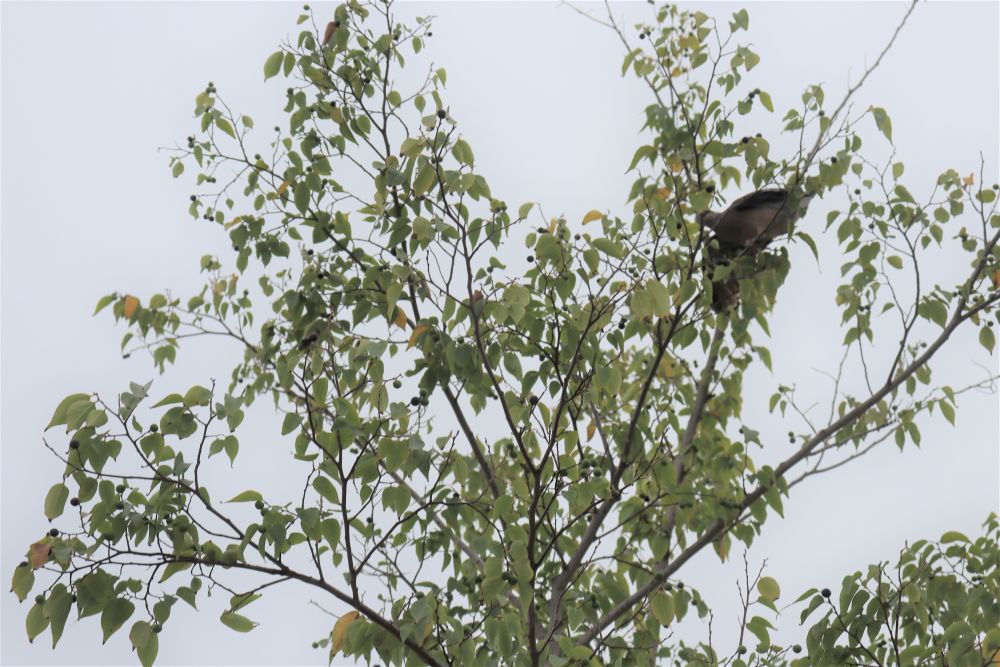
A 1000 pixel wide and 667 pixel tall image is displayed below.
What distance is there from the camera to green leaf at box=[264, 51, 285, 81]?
3.40 metres

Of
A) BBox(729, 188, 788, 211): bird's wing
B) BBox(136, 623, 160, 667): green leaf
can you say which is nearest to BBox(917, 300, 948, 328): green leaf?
BBox(729, 188, 788, 211): bird's wing

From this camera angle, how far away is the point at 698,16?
11.5ft

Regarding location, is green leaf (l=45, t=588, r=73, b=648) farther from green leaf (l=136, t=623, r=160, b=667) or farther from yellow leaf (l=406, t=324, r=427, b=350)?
yellow leaf (l=406, t=324, r=427, b=350)

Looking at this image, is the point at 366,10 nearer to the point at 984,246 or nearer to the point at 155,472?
the point at 155,472

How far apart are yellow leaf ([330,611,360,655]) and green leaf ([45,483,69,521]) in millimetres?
787

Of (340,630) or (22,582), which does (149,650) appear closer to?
(22,582)

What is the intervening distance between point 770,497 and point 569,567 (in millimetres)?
728

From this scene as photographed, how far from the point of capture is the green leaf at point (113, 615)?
2.32 metres

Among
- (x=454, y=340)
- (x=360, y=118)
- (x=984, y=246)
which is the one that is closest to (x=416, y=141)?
(x=454, y=340)

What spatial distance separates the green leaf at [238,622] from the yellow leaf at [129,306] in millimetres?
2199

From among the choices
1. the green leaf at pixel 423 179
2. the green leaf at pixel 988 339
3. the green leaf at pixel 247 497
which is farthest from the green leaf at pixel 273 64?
the green leaf at pixel 988 339

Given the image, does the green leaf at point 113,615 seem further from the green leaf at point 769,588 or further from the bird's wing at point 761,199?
the bird's wing at point 761,199

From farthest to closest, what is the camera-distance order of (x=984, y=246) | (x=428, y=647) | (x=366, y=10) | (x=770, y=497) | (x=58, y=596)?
(x=984, y=246)
(x=366, y=10)
(x=770, y=497)
(x=428, y=647)
(x=58, y=596)

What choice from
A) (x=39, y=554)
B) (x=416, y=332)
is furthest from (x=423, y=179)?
(x=39, y=554)
